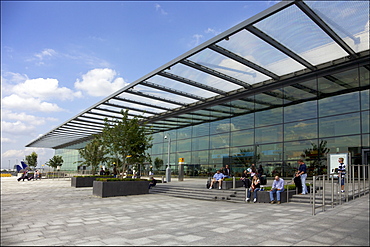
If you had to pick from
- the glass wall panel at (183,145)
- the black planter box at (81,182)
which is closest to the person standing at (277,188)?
the black planter box at (81,182)

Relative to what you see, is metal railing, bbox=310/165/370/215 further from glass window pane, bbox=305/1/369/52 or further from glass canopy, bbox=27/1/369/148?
glass canopy, bbox=27/1/369/148

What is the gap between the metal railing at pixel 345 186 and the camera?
33.6 ft

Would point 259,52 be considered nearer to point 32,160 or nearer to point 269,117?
point 269,117

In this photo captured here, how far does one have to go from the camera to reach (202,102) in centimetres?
2703

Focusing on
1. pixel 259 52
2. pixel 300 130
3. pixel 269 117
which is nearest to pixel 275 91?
pixel 269 117

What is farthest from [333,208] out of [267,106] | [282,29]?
[267,106]

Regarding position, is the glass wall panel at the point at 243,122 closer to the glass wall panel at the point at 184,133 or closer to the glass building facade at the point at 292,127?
the glass building facade at the point at 292,127

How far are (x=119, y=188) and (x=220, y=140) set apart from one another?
492 inches

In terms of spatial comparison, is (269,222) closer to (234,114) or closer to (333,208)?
(333,208)

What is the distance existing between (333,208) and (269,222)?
3.28 meters

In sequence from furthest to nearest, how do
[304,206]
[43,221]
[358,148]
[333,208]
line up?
[358,148] → [304,206] → [333,208] → [43,221]

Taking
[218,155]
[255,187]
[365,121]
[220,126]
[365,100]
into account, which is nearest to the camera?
[255,187]

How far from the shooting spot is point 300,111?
66.9 ft

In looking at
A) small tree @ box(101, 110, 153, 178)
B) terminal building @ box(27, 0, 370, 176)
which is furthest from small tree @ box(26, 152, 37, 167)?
small tree @ box(101, 110, 153, 178)
